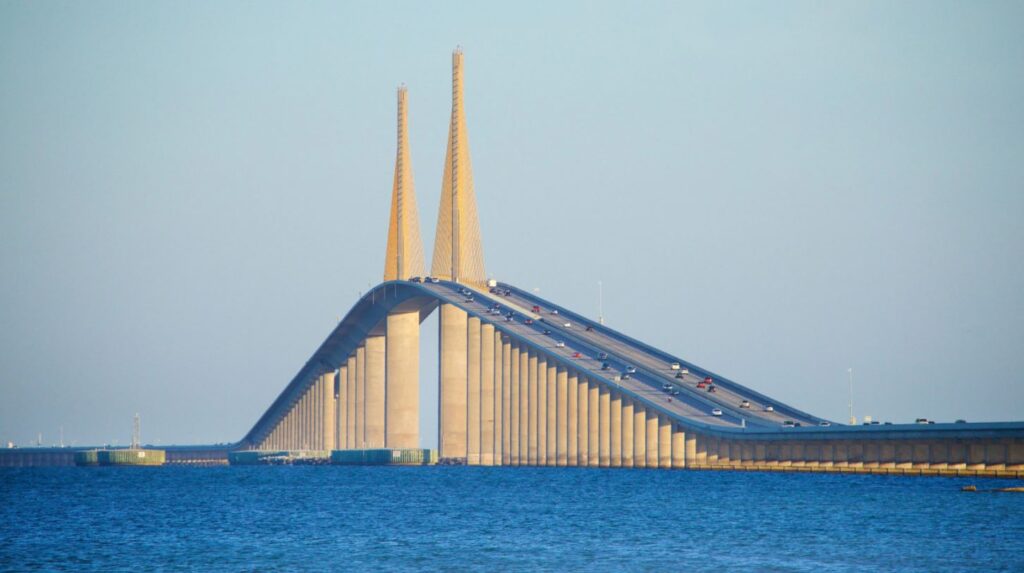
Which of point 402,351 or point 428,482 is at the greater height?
point 402,351

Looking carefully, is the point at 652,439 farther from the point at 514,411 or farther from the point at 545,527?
the point at 545,527

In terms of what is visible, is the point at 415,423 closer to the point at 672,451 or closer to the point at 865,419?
the point at 672,451

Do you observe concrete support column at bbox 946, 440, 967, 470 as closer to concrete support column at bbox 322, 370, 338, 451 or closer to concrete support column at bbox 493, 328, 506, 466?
concrete support column at bbox 493, 328, 506, 466

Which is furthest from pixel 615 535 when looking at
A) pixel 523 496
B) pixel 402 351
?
pixel 402 351

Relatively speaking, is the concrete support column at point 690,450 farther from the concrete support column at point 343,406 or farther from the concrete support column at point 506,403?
the concrete support column at point 343,406

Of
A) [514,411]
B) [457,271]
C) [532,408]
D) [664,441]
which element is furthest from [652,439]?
[457,271]

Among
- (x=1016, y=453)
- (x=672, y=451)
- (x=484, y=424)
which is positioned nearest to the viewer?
(x=1016, y=453)
